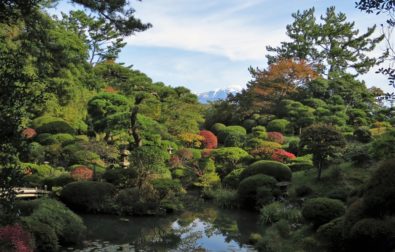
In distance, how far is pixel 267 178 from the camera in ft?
50.5

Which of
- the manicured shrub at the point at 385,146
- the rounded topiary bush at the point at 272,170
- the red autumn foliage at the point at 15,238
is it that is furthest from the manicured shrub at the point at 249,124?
the red autumn foliage at the point at 15,238

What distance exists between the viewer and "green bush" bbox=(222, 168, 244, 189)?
18.0 metres

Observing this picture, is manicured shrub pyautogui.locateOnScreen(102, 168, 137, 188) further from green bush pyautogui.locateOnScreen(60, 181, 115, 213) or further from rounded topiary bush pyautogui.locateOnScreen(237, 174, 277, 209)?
rounded topiary bush pyautogui.locateOnScreen(237, 174, 277, 209)

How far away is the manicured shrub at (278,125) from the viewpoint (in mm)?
26398

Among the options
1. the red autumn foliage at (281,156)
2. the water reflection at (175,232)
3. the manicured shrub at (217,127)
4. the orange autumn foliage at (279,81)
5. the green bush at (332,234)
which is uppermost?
the orange autumn foliage at (279,81)

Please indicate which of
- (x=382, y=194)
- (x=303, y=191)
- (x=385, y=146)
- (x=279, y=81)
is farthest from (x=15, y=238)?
(x=279, y=81)

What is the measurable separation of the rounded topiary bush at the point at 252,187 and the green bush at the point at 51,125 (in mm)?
10010

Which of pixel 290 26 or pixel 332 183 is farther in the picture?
pixel 290 26

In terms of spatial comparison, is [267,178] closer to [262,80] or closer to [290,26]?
[262,80]

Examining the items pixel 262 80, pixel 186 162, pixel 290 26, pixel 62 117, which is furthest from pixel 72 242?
pixel 290 26

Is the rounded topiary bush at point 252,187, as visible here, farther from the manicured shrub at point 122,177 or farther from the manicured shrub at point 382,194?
the manicured shrub at point 382,194

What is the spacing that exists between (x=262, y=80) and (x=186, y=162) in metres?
11.4

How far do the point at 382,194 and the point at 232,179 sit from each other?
36.2 ft

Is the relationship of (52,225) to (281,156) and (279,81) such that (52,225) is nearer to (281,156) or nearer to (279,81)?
(281,156)
